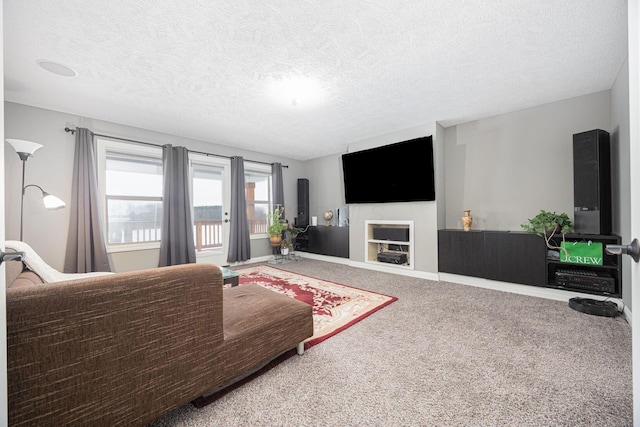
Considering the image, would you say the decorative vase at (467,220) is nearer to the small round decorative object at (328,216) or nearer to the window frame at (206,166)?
the small round decorative object at (328,216)

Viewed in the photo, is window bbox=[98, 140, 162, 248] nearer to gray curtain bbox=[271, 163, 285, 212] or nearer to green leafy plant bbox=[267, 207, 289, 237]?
green leafy plant bbox=[267, 207, 289, 237]

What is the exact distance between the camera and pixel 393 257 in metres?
4.16

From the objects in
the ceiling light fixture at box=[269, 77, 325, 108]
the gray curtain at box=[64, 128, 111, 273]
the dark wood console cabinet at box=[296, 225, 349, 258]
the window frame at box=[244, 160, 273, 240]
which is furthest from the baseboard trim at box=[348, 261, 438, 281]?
the gray curtain at box=[64, 128, 111, 273]

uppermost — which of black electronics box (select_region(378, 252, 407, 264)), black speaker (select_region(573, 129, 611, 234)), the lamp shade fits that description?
the lamp shade

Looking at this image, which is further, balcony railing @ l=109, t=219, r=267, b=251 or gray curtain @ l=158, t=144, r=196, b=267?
gray curtain @ l=158, t=144, r=196, b=267

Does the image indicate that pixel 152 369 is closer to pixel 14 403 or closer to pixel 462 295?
pixel 14 403

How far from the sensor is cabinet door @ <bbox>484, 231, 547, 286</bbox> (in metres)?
2.88

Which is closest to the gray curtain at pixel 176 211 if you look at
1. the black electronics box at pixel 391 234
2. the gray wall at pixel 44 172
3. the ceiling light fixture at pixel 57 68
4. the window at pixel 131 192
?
the window at pixel 131 192

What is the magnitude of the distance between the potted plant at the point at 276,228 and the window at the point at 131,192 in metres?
1.96

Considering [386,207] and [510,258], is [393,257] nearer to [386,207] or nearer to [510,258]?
[386,207]

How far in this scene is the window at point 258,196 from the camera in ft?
17.6

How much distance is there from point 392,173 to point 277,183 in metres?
2.59

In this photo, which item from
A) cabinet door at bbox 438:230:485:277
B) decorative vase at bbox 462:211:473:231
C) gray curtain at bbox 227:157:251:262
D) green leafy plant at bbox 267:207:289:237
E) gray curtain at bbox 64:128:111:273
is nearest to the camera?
gray curtain at bbox 64:128:111:273

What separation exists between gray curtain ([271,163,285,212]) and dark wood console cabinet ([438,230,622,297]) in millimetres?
3324
